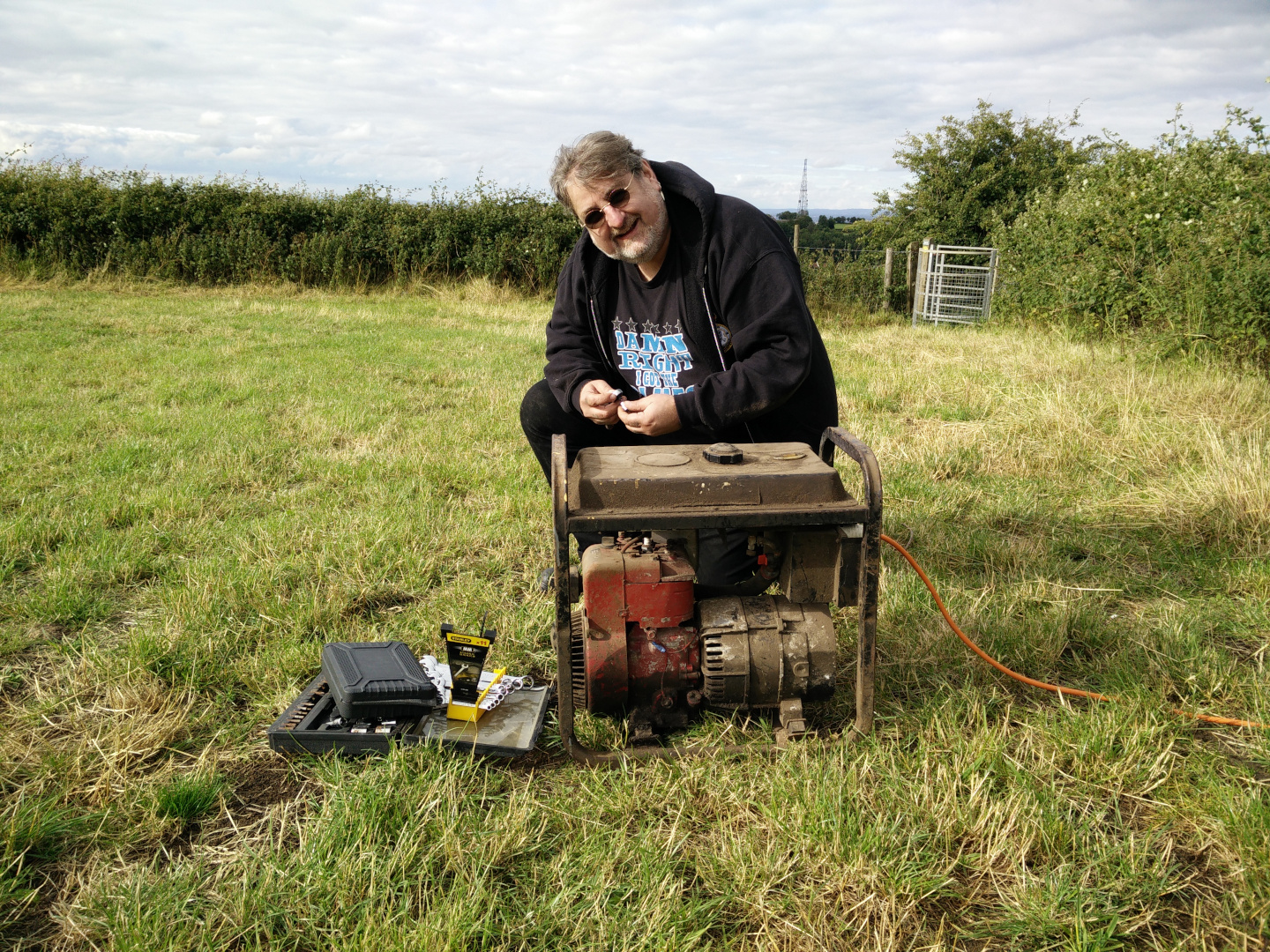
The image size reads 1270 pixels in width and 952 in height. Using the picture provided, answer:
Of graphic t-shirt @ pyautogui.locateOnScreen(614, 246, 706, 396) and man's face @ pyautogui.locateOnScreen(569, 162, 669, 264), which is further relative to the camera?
graphic t-shirt @ pyautogui.locateOnScreen(614, 246, 706, 396)

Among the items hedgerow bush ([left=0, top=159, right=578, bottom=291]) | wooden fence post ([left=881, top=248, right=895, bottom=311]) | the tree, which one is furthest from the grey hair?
the tree

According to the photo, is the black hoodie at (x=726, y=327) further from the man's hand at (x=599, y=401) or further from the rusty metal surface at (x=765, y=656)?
the rusty metal surface at (x=765, y=656)

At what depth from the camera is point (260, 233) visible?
16156 millimetres

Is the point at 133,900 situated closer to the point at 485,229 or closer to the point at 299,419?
the point at 299,419

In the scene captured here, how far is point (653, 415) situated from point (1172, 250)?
23.7 ft

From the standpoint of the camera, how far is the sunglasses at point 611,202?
2.85 meters

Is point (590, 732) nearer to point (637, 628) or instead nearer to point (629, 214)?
point (637, 628)

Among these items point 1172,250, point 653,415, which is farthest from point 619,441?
point 1172,250

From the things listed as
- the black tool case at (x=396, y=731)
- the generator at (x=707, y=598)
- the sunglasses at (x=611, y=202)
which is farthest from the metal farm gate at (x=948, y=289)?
the black tool case at (x=396, y=731)

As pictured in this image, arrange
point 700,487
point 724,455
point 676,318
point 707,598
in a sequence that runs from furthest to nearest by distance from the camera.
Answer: point 676,318
point 707,598
point 724,455
point 700,487

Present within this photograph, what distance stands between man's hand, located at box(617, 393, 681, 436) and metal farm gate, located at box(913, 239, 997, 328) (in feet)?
48.2

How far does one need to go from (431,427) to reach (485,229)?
11.7 m

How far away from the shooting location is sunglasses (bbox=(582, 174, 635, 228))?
285cm

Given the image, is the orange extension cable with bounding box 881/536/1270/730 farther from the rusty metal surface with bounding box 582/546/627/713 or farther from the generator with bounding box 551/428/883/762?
the rusty metal surface with bounding box 582/546/627/713
